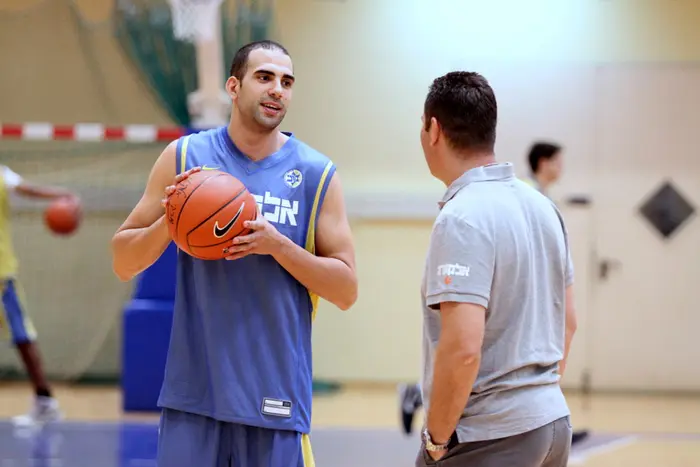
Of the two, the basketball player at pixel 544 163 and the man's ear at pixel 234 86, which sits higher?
the basketball player at pixel 544 163

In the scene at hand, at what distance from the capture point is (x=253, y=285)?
8.75 feet

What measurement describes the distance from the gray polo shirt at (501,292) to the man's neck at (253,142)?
70cm

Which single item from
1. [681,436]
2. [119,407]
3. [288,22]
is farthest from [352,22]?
[681,436]

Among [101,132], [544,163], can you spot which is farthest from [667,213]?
[101,132]

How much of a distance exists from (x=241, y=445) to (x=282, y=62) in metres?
1.18

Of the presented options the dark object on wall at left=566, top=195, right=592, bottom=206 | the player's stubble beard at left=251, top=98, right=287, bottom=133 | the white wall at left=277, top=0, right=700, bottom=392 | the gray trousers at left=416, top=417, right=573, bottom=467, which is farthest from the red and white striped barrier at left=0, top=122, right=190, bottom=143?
the gray trousers at left=416, top=417, right=573, bottom=467

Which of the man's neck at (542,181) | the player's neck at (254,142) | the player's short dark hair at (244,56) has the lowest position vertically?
the player's neck at (254,142)

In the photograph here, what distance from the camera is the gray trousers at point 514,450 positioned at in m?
2.26

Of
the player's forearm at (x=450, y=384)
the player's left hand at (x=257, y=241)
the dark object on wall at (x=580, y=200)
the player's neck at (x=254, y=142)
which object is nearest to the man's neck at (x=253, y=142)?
the player's neck at (x=254, y=142)

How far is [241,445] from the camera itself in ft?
8.55

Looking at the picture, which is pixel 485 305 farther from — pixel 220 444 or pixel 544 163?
pixel 544 163

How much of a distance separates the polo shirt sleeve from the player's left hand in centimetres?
52

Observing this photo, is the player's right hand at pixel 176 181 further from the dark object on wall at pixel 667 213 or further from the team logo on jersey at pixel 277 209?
the dark object on wall at pixel 667 213

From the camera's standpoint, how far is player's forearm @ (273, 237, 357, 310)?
259 cm
